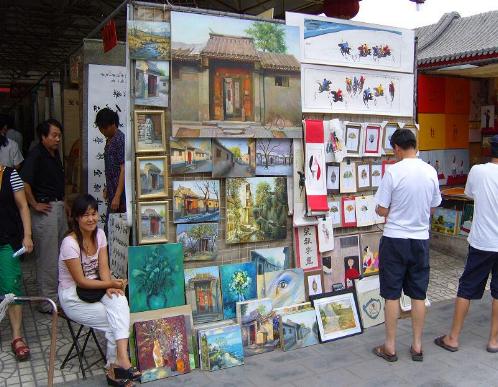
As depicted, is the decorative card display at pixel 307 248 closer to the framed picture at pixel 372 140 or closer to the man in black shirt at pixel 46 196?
the framed picture at pixel 372 140

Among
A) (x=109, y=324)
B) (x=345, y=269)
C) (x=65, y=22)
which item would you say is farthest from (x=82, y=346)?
(x=65, y=22)

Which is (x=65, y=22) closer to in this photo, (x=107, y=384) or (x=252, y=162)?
(x=252, y=162)

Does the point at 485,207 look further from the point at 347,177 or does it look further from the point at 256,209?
the point at 256,209

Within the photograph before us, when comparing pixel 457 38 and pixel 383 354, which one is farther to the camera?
pixel 457 38

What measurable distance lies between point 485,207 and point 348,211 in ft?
3.94

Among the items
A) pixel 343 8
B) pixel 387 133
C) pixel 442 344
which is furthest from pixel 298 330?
pixel 343 8

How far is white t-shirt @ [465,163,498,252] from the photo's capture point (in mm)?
3979

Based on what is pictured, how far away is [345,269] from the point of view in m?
4.68

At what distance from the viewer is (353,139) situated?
467 centimetres

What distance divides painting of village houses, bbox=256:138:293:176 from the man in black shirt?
1.95 m

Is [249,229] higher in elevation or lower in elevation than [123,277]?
higher

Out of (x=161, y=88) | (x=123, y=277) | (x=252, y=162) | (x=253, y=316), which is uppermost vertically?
(x=161, y=88)

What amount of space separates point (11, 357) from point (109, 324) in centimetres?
111

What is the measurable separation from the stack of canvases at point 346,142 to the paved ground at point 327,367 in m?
0.53
